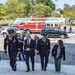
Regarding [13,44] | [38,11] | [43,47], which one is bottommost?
[38,11]

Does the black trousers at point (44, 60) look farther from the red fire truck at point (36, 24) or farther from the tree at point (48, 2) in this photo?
the tree at point (48, 2)

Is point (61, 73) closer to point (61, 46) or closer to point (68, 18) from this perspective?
point (61, 46)

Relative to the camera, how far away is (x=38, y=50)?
10008mm

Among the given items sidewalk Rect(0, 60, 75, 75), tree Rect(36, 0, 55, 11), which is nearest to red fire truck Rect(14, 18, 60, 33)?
sidewalk Rect(0, 60, 75, 75)

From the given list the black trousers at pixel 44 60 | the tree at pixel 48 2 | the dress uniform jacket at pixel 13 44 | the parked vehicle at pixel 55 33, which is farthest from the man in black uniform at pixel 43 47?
the tree at pixel 48 2

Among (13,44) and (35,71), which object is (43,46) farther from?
(13,44)

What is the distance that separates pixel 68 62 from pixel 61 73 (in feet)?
12.3

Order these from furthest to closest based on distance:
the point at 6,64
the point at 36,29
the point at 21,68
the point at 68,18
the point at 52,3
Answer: the point at 52,3 < the point at 68,18 < the point at 36,29 < the point at 6,64 < the point at 21,68

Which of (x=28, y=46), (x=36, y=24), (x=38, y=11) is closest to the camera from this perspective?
(x=28, y=46)

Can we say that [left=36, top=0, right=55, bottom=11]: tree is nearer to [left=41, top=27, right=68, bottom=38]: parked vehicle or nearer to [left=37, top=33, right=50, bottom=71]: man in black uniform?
[left=41, top=27, right=68, bottom=38]: parked vehicle

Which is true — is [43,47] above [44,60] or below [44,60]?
above

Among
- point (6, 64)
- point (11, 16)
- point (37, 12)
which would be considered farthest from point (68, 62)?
point (37, 12)

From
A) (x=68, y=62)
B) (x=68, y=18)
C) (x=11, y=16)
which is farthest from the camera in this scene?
(x=68, y=18)

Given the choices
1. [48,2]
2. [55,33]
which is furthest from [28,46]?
[48,2]
